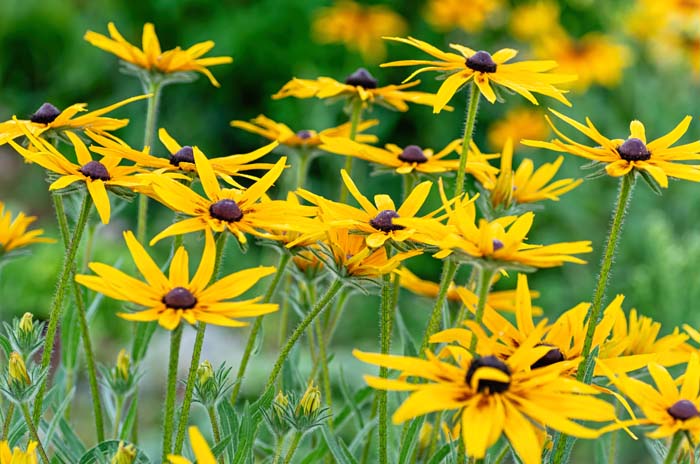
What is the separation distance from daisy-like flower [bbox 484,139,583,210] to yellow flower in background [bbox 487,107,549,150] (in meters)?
2.34

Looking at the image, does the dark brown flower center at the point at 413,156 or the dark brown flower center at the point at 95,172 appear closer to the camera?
the dark brown flower center at the point at 95,172

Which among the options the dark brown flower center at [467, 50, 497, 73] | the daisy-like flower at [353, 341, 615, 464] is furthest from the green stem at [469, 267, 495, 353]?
the dark brown flower center at [467, 50, 497, 73]

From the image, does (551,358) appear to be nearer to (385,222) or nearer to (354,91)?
(385,222)

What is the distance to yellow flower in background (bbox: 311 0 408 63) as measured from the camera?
3443 mm

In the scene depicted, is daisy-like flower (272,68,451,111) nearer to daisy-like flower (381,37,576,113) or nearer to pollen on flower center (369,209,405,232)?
daisy-like flower (381,37,576,113)

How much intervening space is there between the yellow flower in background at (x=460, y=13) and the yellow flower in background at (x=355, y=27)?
18cm

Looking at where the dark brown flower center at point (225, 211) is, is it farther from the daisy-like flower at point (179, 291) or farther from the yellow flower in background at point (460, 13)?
the yellow flower in background at point (460, 13)

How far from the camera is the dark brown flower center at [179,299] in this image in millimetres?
762

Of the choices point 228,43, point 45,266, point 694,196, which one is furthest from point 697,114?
point 45,266

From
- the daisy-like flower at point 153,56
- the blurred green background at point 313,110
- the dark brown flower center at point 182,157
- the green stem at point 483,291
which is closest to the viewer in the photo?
the green stem at point 483,291

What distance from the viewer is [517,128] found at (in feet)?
11.7

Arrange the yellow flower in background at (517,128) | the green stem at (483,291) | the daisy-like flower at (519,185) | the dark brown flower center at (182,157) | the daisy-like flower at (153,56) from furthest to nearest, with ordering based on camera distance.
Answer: the yellow flower in background at (517,128) → the daisy-like flower at (153,56) → the daisy-like flower at (519,185) → the dark brown flower center at (182,157) → the green stem at (483,291)

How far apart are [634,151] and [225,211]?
394mm

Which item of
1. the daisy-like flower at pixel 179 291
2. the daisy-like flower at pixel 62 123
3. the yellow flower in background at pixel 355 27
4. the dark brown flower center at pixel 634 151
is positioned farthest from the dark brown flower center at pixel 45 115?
the yellow flower in background at pixel 355 27
